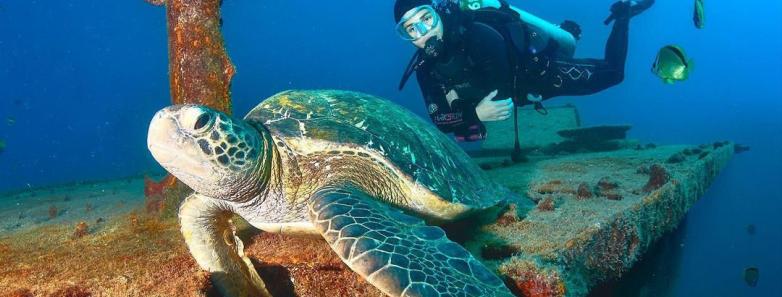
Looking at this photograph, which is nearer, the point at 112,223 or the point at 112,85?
the point at 112,223

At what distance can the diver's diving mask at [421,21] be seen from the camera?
15.8ft

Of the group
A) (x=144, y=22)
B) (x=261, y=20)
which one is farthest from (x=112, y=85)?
(x=261, y=20)

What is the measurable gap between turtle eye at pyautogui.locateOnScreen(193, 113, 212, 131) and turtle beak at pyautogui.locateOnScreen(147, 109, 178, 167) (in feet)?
0.35

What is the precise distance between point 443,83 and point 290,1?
90653mm

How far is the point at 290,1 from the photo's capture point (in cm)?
8706

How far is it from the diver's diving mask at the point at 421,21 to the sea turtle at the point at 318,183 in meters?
2.00

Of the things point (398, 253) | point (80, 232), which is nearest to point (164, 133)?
point (398, 253)

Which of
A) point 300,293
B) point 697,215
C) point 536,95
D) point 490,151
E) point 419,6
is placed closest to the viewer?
point 300,293

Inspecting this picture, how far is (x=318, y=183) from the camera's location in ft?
8.66

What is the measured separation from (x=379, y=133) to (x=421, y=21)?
2.54 metres

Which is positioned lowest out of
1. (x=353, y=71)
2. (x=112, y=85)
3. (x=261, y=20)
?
(x=112, y=85)

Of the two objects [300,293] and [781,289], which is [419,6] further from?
[781,289]

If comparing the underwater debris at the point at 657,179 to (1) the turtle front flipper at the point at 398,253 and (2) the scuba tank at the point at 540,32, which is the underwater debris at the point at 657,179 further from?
(2) the scuba tank at the point at 540,32

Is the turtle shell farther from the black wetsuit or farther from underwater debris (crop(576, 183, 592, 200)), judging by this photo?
the black wetsuit
